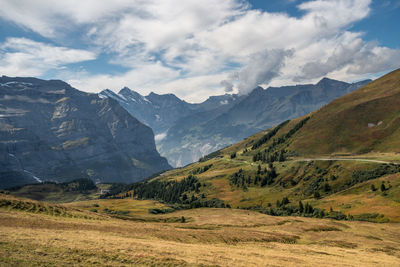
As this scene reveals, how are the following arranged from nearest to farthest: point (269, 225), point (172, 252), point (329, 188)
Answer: point (172, 252) → point (269, 225) → point (329, 188)

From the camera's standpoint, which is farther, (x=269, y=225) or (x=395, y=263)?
(x=269, y=225)

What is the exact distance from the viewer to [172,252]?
37594 millimetres

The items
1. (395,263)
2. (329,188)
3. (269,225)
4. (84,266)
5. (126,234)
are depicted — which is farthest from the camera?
(329,188)

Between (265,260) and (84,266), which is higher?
(84,266)

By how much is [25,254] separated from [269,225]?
70.8 meters

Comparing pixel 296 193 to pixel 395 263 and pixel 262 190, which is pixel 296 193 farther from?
pixel 395 263

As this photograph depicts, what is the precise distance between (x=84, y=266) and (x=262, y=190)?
550ft

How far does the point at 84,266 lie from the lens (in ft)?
94.3

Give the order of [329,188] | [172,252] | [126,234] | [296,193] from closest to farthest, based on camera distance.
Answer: [172,252], [126,234], [329,188], [296,193]

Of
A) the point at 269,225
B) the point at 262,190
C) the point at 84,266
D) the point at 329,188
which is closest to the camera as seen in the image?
the point at 84,266

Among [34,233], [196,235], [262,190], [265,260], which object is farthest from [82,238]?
[262,190]

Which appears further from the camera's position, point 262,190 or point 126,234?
point 262,190

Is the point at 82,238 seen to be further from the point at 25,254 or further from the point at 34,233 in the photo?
the point at 25,254

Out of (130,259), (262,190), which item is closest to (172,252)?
(130,259)
